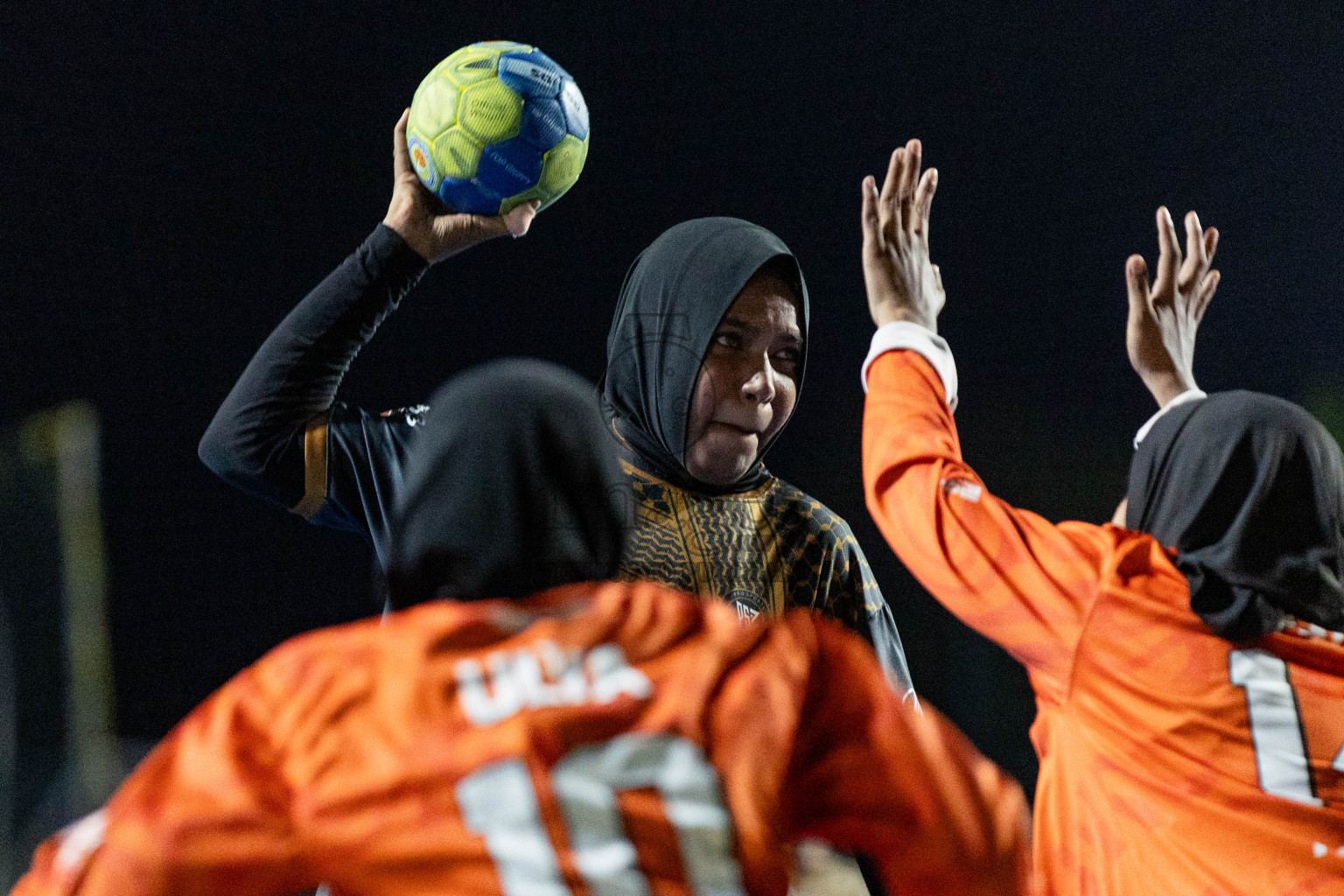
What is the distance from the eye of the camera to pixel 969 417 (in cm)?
277

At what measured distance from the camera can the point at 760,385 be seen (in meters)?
1.54

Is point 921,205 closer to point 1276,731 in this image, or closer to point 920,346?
point 920,346

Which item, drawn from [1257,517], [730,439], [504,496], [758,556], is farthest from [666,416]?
[1257,517]

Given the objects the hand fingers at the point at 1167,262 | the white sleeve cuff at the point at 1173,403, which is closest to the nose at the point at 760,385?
the white sleeve cuff at the point at 1173,403

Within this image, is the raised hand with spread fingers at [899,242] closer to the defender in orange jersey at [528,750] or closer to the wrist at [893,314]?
the wrist at [893,314]

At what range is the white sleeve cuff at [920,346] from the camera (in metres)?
1.55

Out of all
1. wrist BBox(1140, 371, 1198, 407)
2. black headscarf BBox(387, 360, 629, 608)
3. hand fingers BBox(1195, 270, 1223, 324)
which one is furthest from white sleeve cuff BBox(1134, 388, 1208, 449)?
black headscarf BBox(387, 360, 629, 608)

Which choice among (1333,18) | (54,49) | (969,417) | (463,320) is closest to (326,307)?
(463,320)

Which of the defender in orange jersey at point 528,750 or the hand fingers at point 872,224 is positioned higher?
the hand fingers at point 872,224

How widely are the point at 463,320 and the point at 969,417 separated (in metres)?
1.35

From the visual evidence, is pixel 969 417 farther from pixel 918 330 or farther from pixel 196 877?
pixel 196 877

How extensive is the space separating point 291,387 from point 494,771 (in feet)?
2.43

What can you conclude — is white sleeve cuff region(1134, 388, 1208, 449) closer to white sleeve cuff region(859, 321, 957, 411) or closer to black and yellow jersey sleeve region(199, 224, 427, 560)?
white sleeve cuff region(859, 321, 957, 411)

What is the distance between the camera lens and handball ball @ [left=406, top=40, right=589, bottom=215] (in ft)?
4.87
